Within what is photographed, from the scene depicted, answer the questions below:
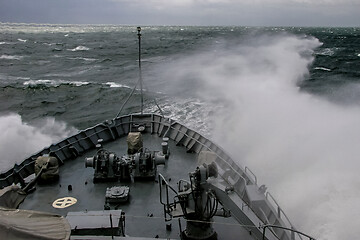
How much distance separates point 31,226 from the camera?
6.34 metres

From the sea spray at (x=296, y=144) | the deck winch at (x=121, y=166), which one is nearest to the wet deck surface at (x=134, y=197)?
the deck winch at (x=121, y=166)

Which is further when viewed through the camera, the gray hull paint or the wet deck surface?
the wet deck surface

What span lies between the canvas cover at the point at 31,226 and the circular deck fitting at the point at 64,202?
231 inches

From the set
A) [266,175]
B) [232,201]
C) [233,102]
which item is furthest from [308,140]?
[232,201]

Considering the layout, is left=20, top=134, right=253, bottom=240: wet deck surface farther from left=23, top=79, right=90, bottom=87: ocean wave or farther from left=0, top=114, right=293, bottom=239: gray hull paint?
left=23, top=79, right=90, bottom=87: ocean wave

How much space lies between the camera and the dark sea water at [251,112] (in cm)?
1991

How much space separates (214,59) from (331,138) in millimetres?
48669

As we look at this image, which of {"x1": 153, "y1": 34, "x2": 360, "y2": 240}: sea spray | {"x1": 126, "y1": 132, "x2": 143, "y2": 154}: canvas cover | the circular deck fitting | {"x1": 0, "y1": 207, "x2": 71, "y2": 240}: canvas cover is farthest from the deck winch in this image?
{"x1": 153, "y1": 34, "x2": 360, "y2": 240}: sea spray

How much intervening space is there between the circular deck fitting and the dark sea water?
1129 cm

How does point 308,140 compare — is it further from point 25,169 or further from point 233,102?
point 25,169

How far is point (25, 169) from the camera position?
1515 cm

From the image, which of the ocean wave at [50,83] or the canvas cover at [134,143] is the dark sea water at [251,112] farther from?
the canvas cover at [134,143]

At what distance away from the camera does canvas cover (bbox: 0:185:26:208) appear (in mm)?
9953

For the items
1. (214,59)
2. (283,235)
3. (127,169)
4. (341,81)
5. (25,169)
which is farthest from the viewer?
(214,59)
